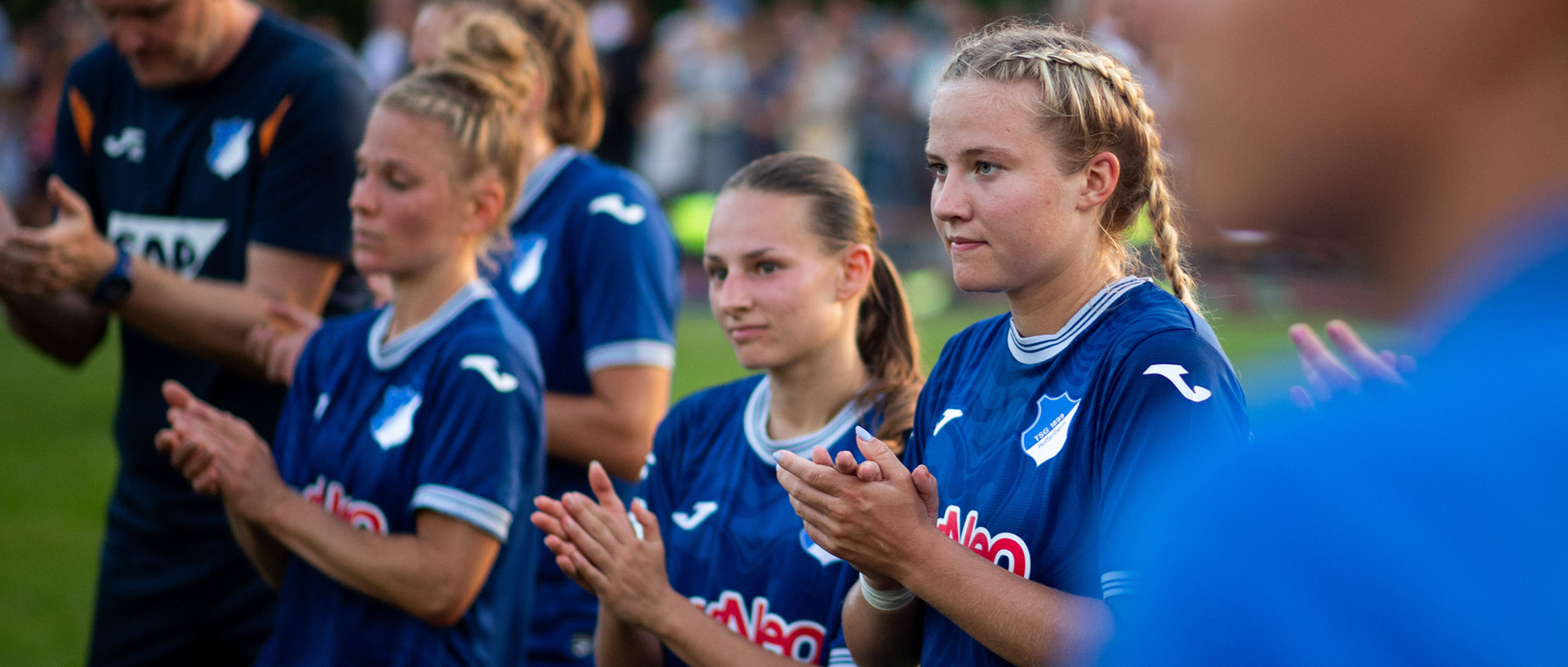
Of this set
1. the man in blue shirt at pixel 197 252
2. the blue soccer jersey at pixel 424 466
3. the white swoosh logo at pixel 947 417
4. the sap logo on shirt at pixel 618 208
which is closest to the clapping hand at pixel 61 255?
the man in blue shirt at pixel 197 252

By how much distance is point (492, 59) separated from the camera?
131 inches

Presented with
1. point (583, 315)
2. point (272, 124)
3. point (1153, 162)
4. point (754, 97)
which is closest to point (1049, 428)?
point (1153, 162)

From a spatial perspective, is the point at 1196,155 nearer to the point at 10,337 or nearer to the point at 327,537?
the point at 327,537

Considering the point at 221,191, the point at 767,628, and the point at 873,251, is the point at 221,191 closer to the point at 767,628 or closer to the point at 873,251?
the point at 873,251

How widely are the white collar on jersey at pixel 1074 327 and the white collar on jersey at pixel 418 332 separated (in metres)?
1.42

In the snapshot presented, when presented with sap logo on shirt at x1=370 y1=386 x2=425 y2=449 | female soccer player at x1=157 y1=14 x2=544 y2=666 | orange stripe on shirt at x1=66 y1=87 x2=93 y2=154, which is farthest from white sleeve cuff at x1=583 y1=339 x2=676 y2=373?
orange stripe on shirt at x1=66 y1=87 x2=93 y2=154

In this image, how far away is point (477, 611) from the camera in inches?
106

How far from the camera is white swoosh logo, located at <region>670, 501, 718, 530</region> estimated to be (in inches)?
102

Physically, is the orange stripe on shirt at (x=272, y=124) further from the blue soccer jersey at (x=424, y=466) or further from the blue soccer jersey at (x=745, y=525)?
the blue soccer jersey at (x=745, y=525)

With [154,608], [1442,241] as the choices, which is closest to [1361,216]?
[1442,241]

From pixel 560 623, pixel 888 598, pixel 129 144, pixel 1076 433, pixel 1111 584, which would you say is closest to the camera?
pixel 1111 584

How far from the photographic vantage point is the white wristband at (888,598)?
2014 millimetres

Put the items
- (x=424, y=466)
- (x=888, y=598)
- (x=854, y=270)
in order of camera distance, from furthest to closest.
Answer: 1. (x=854, y=270)
2. (x=424, y=466)
3. (x=888, y=598)

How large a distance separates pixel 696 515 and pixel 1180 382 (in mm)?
1242
